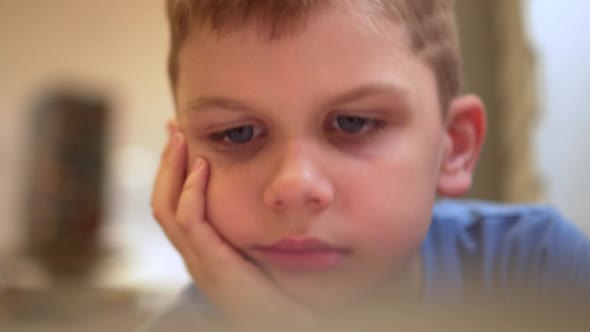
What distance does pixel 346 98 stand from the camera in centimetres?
42

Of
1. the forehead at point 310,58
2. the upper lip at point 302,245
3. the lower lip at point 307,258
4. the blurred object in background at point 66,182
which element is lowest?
the lower lip at point 307,258

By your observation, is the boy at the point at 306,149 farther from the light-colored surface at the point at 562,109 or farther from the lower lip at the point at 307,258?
the light-colored surface at the point at 562,109

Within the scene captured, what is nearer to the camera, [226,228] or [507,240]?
[226,228]

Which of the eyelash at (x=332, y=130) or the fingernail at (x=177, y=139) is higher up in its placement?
the fingernail at (x=177, y=139)

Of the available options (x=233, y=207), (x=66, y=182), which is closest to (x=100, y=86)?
(x=66, y=182)

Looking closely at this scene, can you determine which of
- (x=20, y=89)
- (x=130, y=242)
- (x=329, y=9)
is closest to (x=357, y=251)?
(x=329, y=9)

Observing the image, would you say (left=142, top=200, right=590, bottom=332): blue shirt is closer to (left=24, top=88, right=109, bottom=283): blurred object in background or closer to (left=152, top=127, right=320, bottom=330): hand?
(left=152, top=127, right=320, bottom=330): hand

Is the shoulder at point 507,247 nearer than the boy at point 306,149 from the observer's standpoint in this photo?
No

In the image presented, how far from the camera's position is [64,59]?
1662 mm

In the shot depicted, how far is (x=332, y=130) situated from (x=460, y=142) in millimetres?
185

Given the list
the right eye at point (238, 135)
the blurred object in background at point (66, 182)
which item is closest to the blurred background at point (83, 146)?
the blurred object in background at point (66, 182)

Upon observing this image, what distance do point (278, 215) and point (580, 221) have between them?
21.3 inches

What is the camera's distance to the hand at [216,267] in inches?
17.7

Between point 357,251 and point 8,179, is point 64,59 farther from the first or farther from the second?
point 357,251
